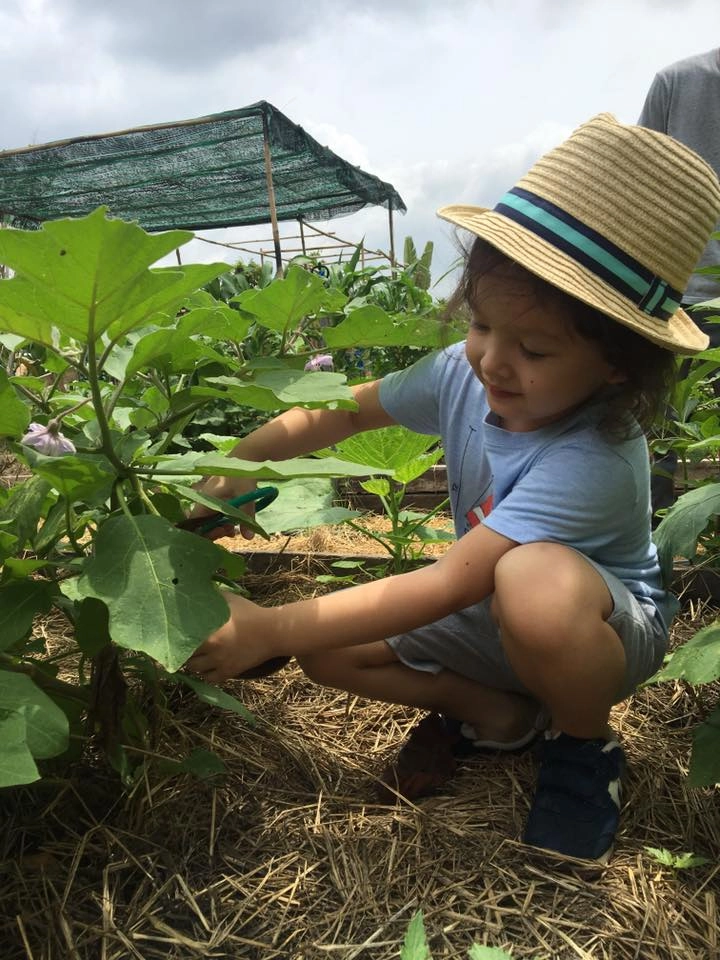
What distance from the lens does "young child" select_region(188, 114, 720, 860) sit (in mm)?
933

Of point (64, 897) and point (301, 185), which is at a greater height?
point (64, 897)

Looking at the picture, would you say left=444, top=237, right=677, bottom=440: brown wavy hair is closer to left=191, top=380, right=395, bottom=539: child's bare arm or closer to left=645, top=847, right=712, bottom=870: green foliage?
left=191, top=380, right=395, bottom=539: child's bare arm

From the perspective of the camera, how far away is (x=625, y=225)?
3.07 ft

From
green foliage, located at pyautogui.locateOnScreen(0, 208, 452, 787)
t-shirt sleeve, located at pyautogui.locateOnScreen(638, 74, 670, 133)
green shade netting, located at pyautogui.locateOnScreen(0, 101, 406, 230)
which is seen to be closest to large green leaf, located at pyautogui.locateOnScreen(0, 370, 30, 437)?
green foliage, located at pyautogui.locateOnScreen(0, 208, 452, 787)

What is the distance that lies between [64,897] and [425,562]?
102 centimetres

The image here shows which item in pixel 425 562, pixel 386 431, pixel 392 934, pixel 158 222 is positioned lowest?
pixel 158 222

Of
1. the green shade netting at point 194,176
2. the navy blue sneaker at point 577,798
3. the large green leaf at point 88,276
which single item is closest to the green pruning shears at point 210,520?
the large green leaf at point 88,276

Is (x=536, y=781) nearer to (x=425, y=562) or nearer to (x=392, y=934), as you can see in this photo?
(x=392, y=934)

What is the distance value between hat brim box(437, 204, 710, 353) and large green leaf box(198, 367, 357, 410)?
28 centimetres

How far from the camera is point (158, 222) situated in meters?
10.6

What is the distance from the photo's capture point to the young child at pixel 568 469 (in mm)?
933

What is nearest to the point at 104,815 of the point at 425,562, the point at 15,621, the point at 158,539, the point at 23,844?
the point at 23,844

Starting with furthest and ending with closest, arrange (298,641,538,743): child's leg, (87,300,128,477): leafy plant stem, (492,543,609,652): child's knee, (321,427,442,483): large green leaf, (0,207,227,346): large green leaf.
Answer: (321,427,442,483): large green leaf < (298,641,538,743): child's leg < (492,543,609,652): child's knee < (87,300,128,477): leafy plant stem < (0,207,227,346): large green leaf

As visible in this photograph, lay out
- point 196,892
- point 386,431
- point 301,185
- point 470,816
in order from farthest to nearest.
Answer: point 301,185 → point 386,431 → point 470,816 → point 196,892
